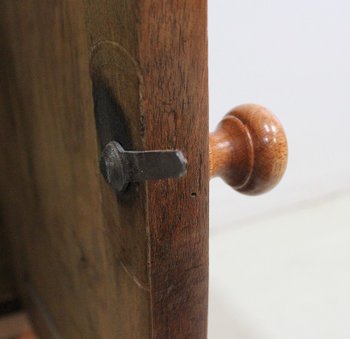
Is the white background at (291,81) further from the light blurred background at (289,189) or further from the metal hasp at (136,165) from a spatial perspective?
the metal hasp at (136,165)

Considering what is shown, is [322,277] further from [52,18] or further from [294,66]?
[52,18]

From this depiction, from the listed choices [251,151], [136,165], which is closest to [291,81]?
[251,151]

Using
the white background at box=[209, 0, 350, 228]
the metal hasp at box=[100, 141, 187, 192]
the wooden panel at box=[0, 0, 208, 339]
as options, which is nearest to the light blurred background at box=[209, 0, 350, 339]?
the white background at box=[209, 0, 350, 228]

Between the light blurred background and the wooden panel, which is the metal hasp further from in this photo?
the light blurred background

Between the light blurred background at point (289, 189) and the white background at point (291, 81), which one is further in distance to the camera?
the white background at point (291, 81)

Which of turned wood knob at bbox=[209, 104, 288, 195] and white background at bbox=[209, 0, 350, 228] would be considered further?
white background at bbox=[209, 0, 350, 228]

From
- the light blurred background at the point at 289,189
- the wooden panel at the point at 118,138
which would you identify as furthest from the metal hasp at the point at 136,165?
the light blurred background at the point at 289,189

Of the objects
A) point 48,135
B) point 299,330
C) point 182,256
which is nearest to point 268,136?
point 182,256
